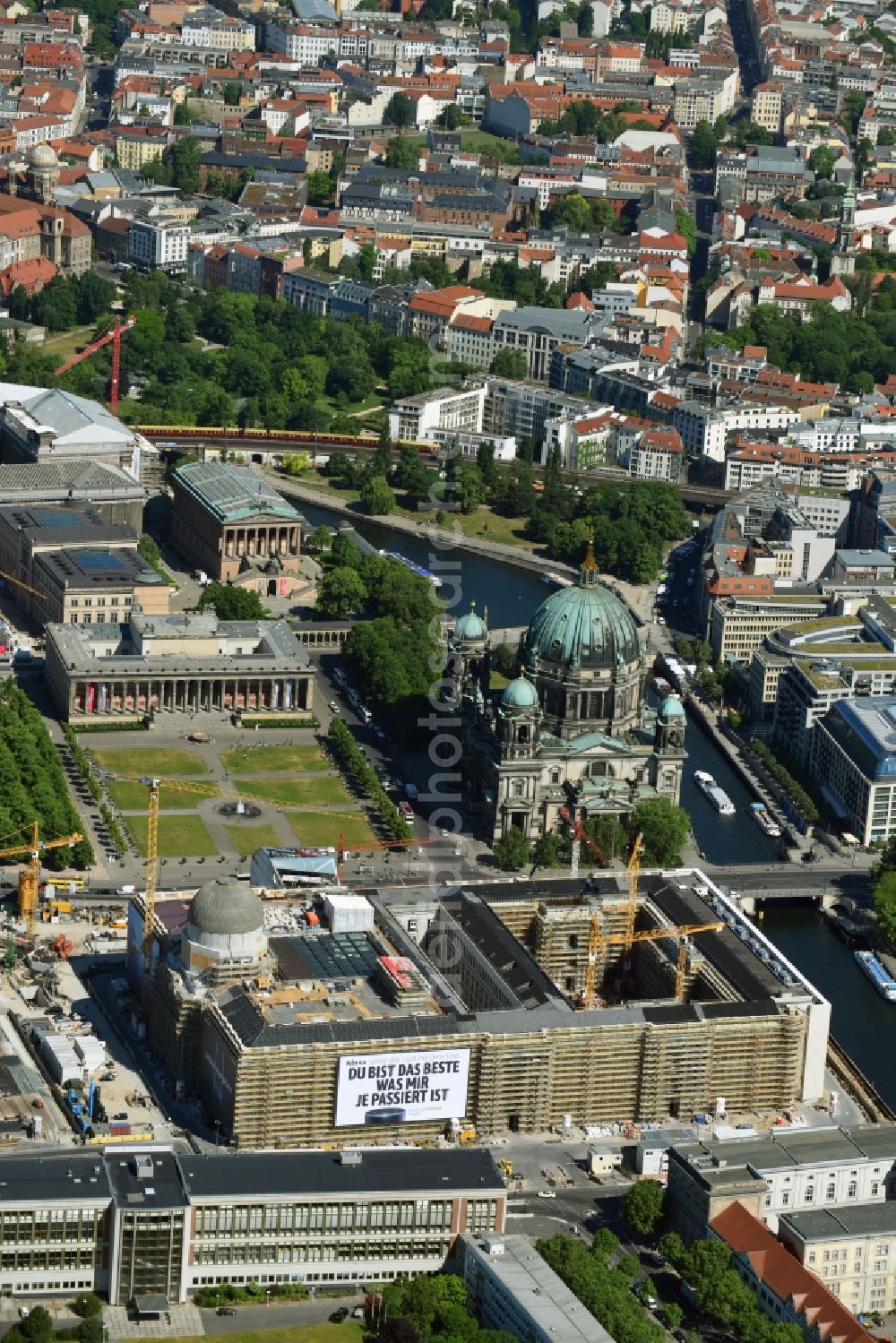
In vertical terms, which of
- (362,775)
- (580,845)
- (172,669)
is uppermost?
(172,669)

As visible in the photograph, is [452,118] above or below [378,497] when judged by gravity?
above

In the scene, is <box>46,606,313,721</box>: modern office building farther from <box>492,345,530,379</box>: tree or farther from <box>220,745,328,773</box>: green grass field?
<box>492,345,530,379</box>: tree

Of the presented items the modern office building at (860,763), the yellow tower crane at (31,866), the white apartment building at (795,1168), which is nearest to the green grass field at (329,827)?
the yellow tower crane at (31,866)

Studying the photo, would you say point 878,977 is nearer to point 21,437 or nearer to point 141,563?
point 141,563

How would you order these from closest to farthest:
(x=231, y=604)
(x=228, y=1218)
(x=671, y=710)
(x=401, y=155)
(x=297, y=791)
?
(x=228, y=1218) < (x=671, y=710) < (x=297, y=791) < (x=231, y=604) < (x=401, y=155)

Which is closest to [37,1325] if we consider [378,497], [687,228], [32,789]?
[32,789]

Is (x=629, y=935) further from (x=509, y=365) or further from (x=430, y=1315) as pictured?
(x=509, y=365)

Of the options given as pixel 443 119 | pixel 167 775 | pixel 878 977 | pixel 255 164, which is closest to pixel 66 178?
pixel 255 164
